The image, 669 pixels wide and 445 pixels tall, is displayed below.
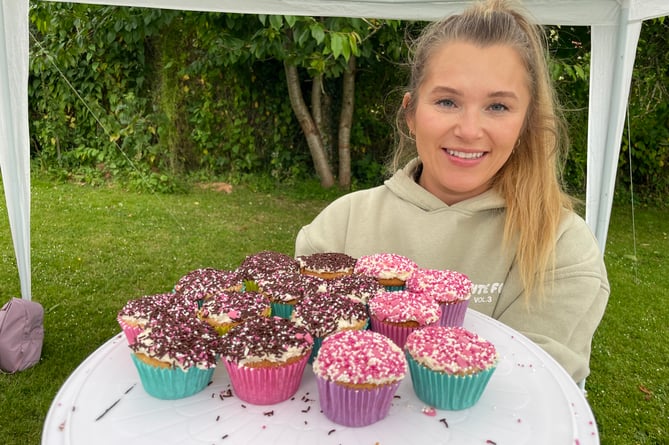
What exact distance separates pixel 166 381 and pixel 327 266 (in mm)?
1030

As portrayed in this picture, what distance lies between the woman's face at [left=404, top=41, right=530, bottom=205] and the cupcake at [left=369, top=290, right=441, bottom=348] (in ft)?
1.91

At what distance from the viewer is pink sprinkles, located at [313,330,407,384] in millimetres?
1495

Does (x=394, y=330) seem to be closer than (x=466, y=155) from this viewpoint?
Yes

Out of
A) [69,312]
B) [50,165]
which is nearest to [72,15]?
[69,312]

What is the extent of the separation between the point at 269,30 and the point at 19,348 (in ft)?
13.2

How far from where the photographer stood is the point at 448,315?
2.11 meters

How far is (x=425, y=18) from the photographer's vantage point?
14.4ft

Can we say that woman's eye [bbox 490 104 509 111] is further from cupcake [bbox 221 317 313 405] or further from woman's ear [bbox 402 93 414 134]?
cupcake [bbox 221 317 313 405]

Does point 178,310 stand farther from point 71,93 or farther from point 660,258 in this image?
point 71,93

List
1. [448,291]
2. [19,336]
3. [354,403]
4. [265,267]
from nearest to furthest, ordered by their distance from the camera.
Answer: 1. [354,403]
2. [448,291]
3. [265,267]
4. [19,336]

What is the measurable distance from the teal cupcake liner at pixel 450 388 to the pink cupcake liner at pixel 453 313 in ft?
1.65

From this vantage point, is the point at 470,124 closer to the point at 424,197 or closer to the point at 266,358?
the point at 424,197

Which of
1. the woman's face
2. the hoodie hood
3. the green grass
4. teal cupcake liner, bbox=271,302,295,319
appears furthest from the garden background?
teal cupcake liner, bbox=271,302,295,319

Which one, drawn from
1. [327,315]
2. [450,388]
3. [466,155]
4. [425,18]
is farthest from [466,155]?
[425,18]
